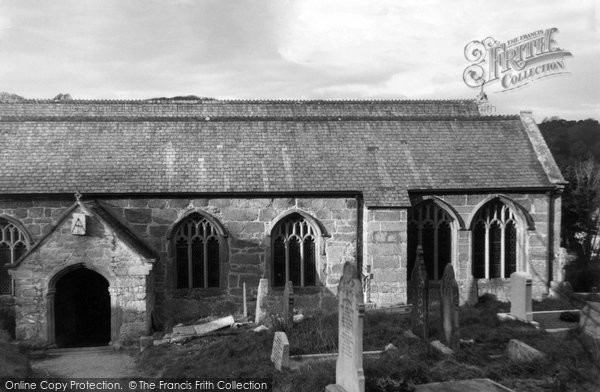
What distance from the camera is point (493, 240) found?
67.1ft

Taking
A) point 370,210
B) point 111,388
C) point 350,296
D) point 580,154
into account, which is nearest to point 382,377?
point 350,296

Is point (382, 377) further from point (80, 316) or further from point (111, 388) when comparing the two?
point (80, 316)

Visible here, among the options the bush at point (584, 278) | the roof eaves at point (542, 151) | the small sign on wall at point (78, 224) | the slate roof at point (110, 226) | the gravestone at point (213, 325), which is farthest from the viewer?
the bush at point (584, 278)

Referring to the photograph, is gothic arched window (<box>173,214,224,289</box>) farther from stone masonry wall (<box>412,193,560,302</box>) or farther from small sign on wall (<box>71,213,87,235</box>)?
stone masonry wall (<box>412,193,560,302</box>)

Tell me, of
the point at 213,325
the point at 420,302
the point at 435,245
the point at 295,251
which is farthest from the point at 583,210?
the point at 213,325

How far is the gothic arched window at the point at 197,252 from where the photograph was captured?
19.0 m

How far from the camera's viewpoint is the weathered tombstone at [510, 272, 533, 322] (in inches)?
653

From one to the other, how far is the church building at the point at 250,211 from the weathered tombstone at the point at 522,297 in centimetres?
263

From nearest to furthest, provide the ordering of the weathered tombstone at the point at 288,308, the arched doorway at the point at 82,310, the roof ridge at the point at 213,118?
the weathered tombstone at the point at 288,308 → the arched doorway at the point at 82,310 → the roof ridge at the point at 213,118

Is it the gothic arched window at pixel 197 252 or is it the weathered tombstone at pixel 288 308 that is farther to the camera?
the gothic arched window at pixel 197 252

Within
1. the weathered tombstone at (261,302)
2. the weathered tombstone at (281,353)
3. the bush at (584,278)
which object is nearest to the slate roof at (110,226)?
the weathered tombstone at (261,302)

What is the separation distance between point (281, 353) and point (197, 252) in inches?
295

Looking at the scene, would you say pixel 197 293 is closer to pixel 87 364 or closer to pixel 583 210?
pixel 87 364

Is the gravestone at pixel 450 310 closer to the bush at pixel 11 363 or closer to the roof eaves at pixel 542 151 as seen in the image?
the roof eaves at pixel 542 151
